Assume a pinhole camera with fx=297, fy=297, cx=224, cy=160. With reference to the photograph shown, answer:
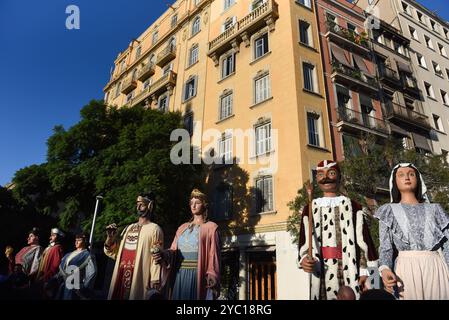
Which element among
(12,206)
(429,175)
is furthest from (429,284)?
(12,206)

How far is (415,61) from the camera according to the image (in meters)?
22.2

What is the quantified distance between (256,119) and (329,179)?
12062 millimetres

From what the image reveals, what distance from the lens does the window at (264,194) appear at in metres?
13.9

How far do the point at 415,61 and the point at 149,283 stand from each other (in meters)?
25.4

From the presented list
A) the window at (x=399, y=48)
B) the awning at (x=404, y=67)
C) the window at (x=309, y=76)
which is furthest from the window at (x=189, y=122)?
the window at (x=399, y=48)

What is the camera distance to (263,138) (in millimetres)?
15109

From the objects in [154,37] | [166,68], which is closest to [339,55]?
[166,68]

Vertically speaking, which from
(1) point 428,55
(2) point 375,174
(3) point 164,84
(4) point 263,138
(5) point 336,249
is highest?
(1) point 428,55

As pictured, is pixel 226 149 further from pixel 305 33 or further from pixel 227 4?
pixel 227 4

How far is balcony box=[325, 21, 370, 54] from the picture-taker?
1744 centimetres

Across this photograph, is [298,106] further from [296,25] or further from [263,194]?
[296,25]

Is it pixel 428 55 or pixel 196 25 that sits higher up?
pixel 196 25

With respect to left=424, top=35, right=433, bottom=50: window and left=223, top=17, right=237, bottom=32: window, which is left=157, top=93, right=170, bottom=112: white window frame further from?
left=424, top=35, right=433, bottom=50: window

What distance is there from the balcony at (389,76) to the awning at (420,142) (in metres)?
3.42
